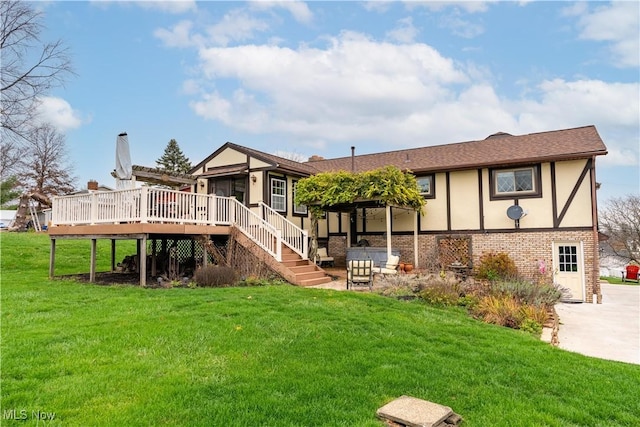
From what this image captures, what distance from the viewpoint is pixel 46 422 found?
9.01 feet

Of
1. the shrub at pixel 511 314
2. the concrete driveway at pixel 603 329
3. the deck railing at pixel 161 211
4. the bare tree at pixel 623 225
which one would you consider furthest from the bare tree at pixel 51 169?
the bare tree at pixel 623 225

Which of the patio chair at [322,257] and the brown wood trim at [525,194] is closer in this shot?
the brown wood trim at [525,194]

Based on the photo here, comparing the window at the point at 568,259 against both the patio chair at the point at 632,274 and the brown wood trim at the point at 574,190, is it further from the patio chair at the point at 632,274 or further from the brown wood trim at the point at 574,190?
the patio chair at the point at 632,274

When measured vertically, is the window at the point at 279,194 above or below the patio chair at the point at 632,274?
above

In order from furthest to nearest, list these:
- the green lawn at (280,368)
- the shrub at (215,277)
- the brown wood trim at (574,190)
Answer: the brown wood trim at (574,190) < the shrub at (215,277) < the green lawn at (280,368)

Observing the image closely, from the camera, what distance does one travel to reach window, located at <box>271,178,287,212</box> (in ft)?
45.8

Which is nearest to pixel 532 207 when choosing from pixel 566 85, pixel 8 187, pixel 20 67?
pixel 566 85

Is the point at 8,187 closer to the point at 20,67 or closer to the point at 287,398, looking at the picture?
the point at 20,67

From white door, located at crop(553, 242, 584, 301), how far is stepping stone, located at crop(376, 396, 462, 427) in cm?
1049

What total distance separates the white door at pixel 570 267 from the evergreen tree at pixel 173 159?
45302 mm

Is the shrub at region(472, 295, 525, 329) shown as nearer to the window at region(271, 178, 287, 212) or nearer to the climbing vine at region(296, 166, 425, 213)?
the climbing vine at region(296, 166, 425, 213)

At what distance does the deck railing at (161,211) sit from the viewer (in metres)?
9.83

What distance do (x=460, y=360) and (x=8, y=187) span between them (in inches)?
1737

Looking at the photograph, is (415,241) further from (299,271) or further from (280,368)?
(280,368)
